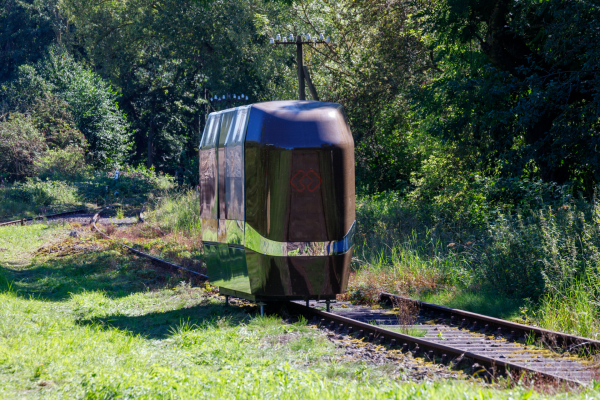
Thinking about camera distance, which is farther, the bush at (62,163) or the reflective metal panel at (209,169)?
the bush at (62,163)

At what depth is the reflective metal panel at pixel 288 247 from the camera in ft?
29.1

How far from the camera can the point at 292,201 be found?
349 inches

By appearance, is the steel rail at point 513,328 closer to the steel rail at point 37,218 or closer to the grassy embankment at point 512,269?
the grassy embankment at point 512,269

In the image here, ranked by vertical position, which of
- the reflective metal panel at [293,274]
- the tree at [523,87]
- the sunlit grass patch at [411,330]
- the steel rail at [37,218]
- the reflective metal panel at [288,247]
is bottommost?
the steel rail at [37,218]

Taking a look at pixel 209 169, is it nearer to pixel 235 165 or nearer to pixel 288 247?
pixel 235 165

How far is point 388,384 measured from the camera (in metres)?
5.48

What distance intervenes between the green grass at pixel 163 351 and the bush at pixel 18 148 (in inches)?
1132

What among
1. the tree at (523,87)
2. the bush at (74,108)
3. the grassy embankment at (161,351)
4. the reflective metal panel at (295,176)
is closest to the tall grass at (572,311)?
the grassy embankment at (161,351)

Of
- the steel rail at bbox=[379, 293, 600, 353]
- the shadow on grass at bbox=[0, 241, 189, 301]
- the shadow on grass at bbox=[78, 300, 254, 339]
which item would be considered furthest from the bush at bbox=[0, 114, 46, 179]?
the steel rail at bbox=[379, 293, 600, 353]

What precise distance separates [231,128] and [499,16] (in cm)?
1011

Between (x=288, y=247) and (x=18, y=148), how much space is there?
1405 inches

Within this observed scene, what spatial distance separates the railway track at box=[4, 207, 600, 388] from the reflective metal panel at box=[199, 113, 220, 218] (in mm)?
2265

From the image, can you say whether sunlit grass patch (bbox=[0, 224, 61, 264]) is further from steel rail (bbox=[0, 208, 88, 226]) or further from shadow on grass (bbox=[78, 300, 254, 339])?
shadow on grass (bbox=[78, 300, 254, 339])

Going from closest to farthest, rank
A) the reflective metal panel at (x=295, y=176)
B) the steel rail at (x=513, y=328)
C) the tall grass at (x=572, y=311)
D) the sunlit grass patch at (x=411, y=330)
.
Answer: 1. the steel rail at (x=513, y=328)
2. the tall grass at (x=572, y=311)
3. the sunlit grass patch at (x=411, y=330)
4. the reflective metal panel at (x=295, y=176)
